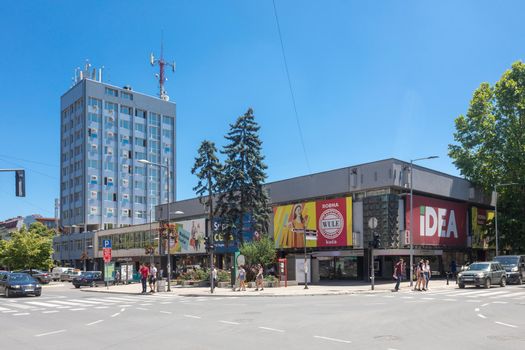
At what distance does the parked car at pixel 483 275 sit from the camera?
1305 inches

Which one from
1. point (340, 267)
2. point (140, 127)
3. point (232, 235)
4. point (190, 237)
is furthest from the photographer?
point (140, 127)

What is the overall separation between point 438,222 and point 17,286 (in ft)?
110

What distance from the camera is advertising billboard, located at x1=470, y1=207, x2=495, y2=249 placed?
2094 inches

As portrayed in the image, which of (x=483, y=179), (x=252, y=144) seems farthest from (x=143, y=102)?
(x=483, y=179)

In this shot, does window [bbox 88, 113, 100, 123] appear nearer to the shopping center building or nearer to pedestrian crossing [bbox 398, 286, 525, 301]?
the shopping center building

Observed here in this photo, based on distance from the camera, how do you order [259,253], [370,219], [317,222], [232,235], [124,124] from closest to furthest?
[370,219], [259,253], [317,222], [232,235], [124,124]

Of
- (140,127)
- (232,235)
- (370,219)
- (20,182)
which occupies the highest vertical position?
(140,127)

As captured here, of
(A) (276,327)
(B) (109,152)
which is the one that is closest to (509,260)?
(A) (276,327)

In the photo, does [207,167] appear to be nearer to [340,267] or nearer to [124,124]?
[340,267]

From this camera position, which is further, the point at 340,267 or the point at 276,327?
the point at 340,267

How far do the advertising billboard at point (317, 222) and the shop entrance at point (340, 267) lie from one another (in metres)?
2.59

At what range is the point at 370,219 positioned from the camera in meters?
39.6

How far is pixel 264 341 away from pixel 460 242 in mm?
42641

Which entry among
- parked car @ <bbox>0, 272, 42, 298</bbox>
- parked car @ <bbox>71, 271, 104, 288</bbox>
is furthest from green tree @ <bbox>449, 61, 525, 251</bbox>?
parked car @ <bbox>0, 272, 42, 298</bbox>
